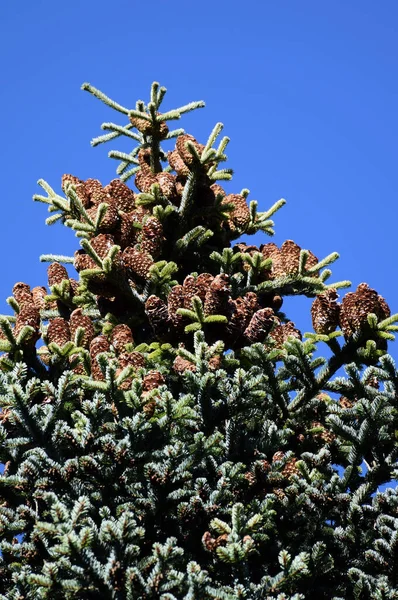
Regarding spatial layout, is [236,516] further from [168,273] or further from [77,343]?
[168,273]

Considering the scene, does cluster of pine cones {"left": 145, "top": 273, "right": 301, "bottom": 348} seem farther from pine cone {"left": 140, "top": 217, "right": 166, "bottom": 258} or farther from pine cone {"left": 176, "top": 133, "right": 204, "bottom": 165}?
pine cone {"left": 176, "top": 133, "right": 204, "bottom": 165}

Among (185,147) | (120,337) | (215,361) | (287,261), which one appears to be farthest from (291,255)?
(215,361)

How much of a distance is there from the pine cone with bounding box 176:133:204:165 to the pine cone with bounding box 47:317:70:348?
2047mm

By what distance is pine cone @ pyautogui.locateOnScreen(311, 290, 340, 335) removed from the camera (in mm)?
6609

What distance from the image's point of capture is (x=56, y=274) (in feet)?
25.5

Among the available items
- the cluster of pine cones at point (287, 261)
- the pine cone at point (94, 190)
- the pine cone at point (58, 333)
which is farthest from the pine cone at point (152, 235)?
the pine cone at point (58, 333)

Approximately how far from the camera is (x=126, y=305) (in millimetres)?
A: 7504

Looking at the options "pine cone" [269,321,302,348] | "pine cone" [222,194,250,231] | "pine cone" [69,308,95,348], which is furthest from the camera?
"pine cone" [222,194,250,231]

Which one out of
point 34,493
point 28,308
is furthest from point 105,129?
point 34,493

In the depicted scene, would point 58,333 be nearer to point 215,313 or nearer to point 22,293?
point 22,293

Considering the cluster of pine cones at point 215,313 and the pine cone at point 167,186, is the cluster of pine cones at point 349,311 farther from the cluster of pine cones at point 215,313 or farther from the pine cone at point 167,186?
the pine cone at point 167,186

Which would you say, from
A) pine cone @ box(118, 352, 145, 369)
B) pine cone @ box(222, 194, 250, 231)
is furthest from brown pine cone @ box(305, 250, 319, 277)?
pine cone @ box(118, 352, 145, 369)

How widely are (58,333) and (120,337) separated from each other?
52 cm

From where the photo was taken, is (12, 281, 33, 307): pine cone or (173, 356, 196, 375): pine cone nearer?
(173, 356, 196, 375): pine cone
